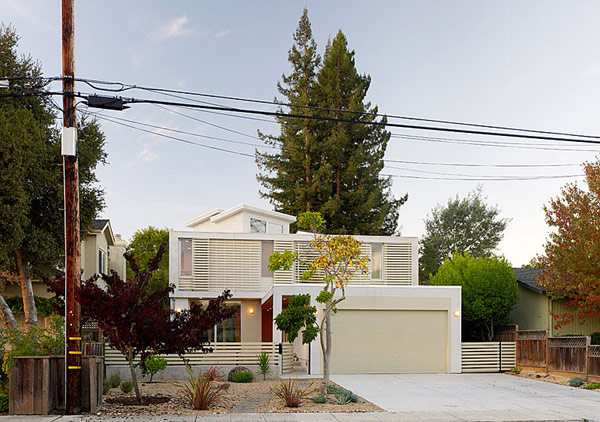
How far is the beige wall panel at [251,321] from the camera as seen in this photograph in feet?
83.9

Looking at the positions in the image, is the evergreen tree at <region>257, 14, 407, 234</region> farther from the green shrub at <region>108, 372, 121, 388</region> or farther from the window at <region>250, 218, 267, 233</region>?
the green shrub at <region>108, 372, 121, 388</region>

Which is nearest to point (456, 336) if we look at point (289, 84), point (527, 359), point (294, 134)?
point (527, 359)

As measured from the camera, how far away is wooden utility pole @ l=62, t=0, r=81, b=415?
1170cm

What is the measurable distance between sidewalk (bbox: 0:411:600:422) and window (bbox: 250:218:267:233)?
15025 mm

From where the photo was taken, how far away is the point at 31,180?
2034cm

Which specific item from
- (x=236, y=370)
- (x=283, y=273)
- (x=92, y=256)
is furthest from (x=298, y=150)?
(x=236, y=370)

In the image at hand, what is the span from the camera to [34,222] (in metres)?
21.4

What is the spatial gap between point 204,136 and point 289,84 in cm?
1538

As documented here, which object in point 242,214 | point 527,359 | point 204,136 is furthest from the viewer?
point 204,136

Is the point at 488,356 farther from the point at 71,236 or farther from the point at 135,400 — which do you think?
the point at 71,236

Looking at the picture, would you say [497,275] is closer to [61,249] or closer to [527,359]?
[527,359]

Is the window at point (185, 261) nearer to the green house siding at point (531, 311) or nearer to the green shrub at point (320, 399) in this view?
the green shrub at point (320, 399)

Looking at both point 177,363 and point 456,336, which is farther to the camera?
point 456,336

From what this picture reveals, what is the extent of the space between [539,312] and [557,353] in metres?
4.57
